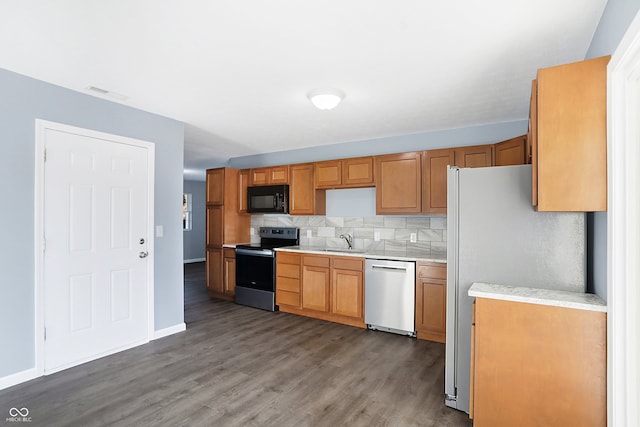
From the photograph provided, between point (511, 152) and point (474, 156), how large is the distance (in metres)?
0.42

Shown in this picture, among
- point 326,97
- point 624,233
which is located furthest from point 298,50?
point 624,233

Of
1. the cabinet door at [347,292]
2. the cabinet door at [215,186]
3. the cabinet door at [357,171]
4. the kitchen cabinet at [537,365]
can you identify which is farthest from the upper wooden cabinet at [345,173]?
the kitchen cabinet at [537,365]

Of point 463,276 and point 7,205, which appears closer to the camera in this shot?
point 463,276

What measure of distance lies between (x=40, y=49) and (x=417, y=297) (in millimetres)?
3841

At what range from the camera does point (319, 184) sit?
4762mm

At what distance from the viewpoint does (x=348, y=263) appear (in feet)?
13.5

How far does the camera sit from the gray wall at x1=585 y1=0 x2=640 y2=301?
4.64 feet

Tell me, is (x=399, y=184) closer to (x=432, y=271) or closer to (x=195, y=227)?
(x=432, y=271)

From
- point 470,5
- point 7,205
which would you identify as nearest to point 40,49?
point 7,205

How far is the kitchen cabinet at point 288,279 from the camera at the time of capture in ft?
14.8

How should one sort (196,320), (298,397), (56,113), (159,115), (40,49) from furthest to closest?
(196,320) → (159,115) → (56,113) → (298,397) → (40,49)

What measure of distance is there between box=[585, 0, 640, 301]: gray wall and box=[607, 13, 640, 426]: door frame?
0.48 feet

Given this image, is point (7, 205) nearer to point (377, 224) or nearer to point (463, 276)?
point (463, 276)

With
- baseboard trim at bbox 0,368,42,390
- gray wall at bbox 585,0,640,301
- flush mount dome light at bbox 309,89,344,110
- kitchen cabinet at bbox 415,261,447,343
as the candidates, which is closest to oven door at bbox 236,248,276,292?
kitchen cabinet at bbox 415,261,447,343
